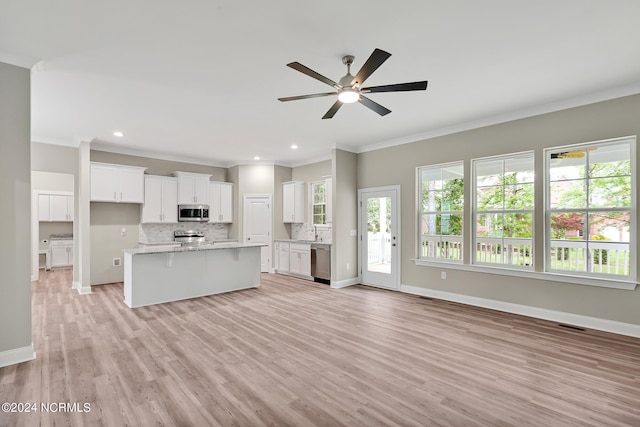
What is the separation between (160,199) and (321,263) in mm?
3874

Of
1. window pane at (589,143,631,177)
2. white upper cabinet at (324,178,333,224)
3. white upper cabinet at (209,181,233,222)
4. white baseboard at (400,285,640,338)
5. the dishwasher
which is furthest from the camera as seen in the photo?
white upper cabinet at (209,181,233,222)

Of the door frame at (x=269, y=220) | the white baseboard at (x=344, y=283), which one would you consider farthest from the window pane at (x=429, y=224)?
the door frame at (x=269, y=220)

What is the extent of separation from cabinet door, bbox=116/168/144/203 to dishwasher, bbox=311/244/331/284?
3.90m

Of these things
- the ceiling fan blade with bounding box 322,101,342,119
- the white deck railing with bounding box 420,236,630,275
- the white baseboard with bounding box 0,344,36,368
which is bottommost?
the white baseboard with bounding box 0,344,36,368

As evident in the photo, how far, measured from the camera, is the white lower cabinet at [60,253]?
826 cm

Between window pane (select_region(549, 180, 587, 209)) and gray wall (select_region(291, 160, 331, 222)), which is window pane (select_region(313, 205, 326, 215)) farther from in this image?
window pane (select_region(549, 180, 587, 209))

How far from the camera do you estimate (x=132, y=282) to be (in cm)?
468

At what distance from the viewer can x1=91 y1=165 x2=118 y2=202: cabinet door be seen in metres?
5.95

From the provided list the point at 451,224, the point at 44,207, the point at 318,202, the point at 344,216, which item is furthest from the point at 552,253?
the point at 44,207

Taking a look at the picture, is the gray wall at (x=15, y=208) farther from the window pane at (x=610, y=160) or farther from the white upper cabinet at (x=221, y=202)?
the window pane at (x=610, y=160)

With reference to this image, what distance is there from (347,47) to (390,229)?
12.8ft

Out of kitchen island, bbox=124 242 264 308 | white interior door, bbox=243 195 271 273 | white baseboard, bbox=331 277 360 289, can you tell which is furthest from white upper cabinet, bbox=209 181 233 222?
white baseboard, bbox=331 277 360 289

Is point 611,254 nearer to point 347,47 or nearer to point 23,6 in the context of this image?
point 347,47

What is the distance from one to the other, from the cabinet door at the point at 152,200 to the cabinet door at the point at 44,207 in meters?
3.87
